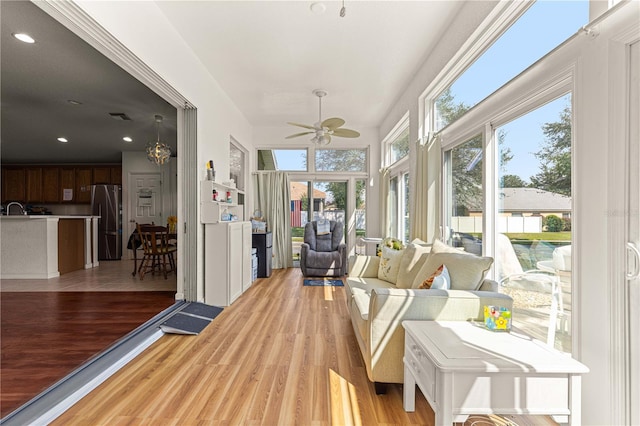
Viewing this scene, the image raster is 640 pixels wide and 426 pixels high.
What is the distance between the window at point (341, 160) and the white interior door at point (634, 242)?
5388 mm

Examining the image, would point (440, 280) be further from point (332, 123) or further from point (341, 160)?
point (341, 160)

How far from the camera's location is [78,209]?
8000mm

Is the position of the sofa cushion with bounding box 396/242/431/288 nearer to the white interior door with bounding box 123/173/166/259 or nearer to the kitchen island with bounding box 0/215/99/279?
the kitchen island with bounding box 0/215/99/279

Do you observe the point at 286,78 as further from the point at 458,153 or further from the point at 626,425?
the point at 626,425

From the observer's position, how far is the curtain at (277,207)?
6438mm

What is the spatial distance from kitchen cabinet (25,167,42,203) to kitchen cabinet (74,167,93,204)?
99cm

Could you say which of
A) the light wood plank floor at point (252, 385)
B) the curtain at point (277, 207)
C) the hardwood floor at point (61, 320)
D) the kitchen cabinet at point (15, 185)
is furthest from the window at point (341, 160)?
the kitchen cabinet at point (15, 185)

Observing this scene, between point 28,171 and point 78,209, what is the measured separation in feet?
5.15

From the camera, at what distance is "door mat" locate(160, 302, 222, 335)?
289 centimetres

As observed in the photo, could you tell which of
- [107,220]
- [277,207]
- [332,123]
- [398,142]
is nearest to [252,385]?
[332,123]

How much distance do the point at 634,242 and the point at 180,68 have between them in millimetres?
3859

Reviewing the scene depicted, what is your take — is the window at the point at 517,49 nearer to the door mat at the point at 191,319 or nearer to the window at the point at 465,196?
the window at the point at 465,196

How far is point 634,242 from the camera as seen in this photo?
129 cm

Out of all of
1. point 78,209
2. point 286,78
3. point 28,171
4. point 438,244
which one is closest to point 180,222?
point 286,78
